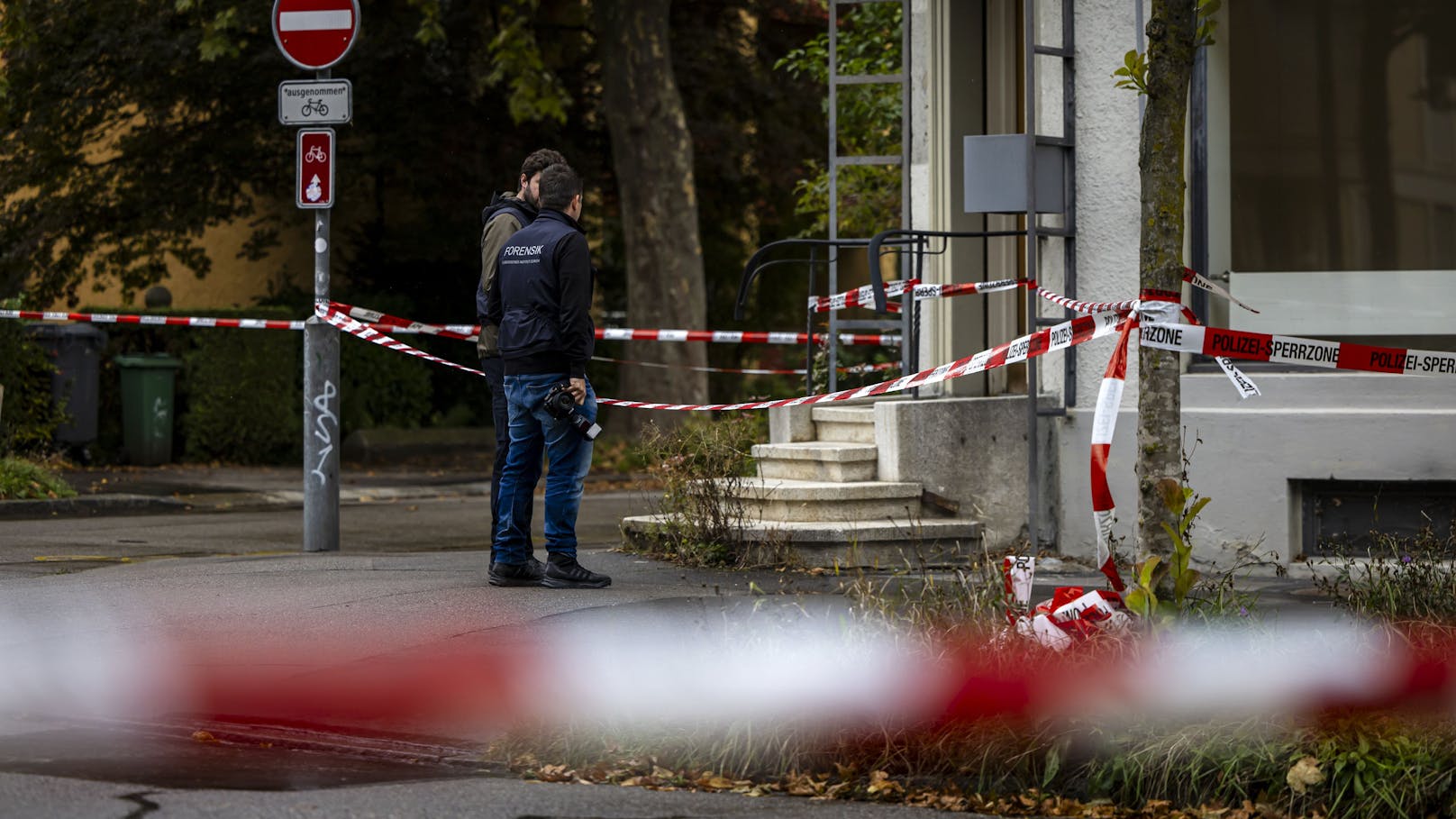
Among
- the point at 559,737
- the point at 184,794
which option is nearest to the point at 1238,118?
the point at 559,737

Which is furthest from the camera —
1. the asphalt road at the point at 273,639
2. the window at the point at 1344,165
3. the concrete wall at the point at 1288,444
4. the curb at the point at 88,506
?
the curb at the point at 88,506

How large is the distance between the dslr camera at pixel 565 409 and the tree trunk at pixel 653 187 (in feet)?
38.3

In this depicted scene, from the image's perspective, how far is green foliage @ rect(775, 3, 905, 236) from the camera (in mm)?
17625

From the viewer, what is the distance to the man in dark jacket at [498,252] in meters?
8.92

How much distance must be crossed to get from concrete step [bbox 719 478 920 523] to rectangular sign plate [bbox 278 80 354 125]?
3.05m

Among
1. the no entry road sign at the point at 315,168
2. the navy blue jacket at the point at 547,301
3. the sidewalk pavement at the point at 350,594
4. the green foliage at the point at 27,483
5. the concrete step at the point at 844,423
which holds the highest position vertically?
the no entry road sign at the point at 315,168

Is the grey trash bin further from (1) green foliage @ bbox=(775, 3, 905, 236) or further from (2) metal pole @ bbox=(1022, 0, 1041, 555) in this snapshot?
(2) metal pole @ bbox=(1022, 0, 1041, 555)

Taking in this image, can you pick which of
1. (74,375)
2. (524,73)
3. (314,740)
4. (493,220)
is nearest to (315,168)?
(493,220)

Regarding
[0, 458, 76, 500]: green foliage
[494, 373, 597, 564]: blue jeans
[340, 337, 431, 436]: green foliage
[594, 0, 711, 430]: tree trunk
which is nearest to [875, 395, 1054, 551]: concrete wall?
[494, 373, 597, 564]: blue jeans

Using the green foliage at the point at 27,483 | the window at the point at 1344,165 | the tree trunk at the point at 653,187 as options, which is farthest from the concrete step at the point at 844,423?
the tree trunk at the point at 653,187

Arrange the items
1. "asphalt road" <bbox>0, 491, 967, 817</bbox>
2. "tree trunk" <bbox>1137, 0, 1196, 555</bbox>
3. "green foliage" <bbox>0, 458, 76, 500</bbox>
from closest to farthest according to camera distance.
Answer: "asphalt road" <bbox>0, 491, 967, 817</bbox> → "tree trunk" <bbox>1137, 0, 1196, 555</bbox> → "green foliage" <bbox>0, 458, 76, 500</bbox>

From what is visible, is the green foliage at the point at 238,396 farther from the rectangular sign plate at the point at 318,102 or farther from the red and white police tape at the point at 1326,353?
the red and white police tape at the point at 1326,353

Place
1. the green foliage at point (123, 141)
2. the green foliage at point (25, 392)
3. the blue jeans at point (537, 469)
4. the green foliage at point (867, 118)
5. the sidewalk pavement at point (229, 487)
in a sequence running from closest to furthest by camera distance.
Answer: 1. the blue jeans at point (537, 469)
2. the sidewalk pavement at point (229, 487)
3. the green foliage at point (25, 392)
4. the green foliage at point (867, 118)
5. the green foliage at point (123, 141)

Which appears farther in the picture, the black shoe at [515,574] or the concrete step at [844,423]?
the concrete step at [844,423]
